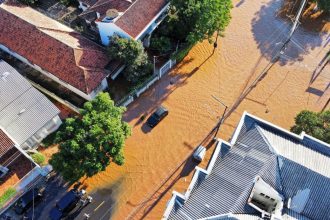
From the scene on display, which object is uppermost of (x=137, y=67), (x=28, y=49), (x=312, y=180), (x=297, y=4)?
(x=297, y=4)

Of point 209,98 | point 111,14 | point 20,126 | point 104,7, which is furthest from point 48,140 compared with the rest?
point 209,98

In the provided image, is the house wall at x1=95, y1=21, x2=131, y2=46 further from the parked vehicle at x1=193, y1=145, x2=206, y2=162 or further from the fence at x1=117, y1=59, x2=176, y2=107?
the parked vehicle at x1=193, y1=145, x2=206, y2=162

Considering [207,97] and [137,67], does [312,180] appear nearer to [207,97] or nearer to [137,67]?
[207,97]

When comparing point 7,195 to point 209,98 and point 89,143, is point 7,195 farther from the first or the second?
point 209,98

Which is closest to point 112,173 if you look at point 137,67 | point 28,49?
point 137,67

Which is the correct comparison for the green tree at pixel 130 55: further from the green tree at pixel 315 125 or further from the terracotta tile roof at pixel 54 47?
the green tree at pixel 315 125

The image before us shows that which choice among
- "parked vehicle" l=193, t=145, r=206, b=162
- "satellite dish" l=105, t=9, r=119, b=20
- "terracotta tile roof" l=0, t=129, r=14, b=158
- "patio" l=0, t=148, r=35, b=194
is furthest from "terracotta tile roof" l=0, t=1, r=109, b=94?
"parked vehicle" l=193, t=145, r=206, b=162

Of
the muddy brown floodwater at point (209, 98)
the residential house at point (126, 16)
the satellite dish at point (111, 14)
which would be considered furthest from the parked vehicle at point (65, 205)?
the satellite dish at point (111, 14)
